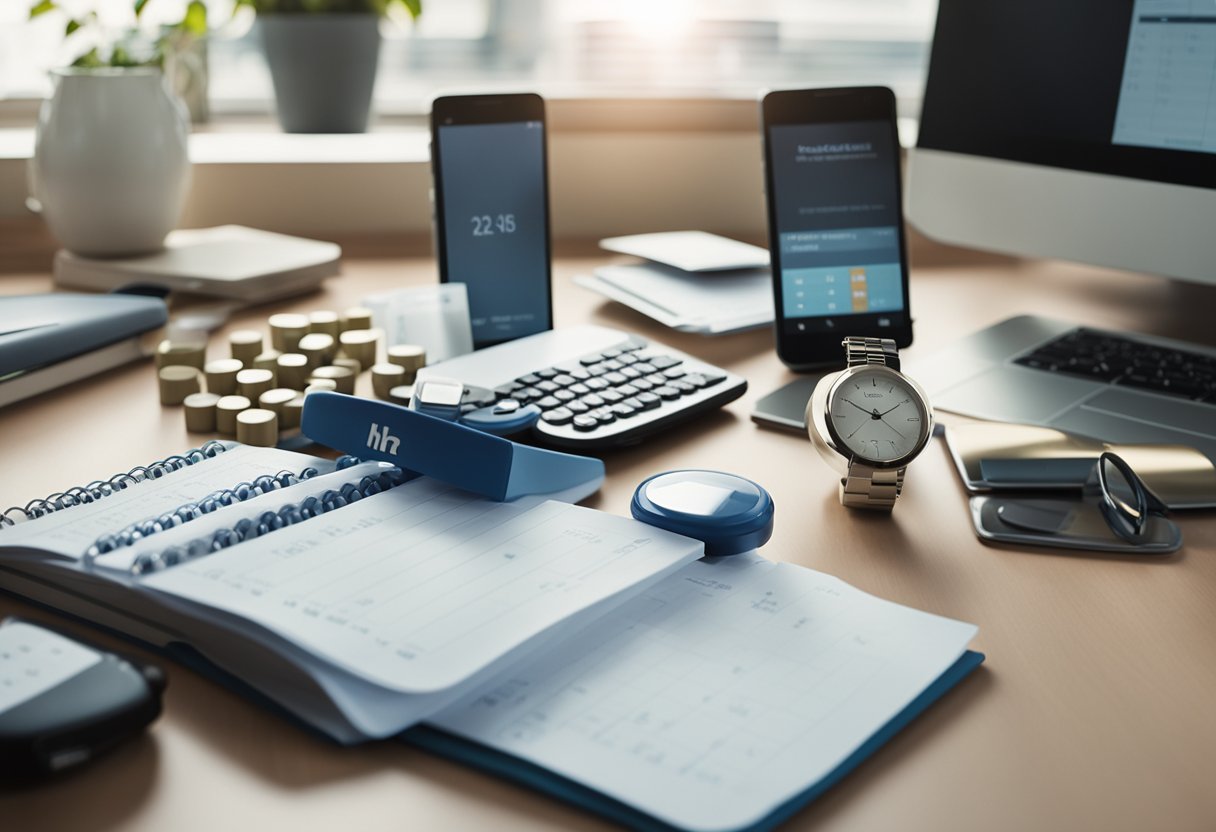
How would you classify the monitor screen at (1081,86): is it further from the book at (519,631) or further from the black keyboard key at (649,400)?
the book at (519,631)

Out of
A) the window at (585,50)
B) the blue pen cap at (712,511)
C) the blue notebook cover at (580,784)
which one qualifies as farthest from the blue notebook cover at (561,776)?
the window at (585,50)

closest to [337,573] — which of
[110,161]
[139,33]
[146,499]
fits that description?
[146,499]

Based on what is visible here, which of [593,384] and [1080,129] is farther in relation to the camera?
[1080,129]

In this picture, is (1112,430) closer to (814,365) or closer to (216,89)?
(814,365)

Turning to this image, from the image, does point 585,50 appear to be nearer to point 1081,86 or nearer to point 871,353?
point 1081,86

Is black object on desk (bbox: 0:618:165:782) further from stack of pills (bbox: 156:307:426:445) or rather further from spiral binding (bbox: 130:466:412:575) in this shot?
stack of pills (bbox: 156:307:426:445)

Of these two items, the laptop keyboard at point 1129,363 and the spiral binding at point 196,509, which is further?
the laptop keyboard at point 1129,363

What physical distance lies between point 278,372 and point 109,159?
0.41m

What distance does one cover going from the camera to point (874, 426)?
0.67 m

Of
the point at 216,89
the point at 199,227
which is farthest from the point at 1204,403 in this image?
the point at 216,89

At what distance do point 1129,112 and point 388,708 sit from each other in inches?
31.2

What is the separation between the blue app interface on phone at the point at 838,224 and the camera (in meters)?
0.90

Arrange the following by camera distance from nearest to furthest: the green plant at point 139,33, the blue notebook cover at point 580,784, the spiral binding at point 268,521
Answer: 1. the blue notebook cover at point 580,784
2. the spiral binding at point 268,521
3. the green plant at point 139,33

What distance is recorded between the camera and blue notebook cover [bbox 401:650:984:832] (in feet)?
1.34
